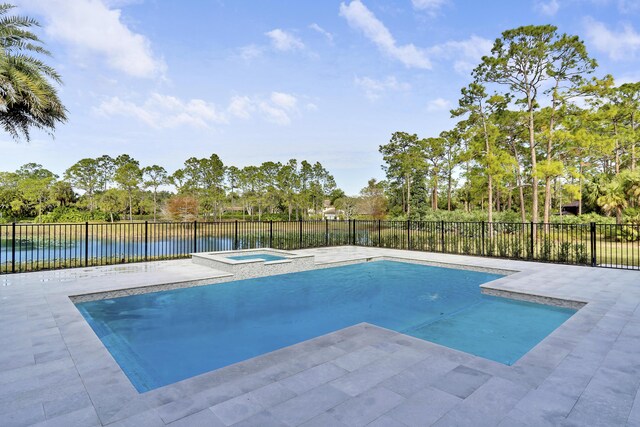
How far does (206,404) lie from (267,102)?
13003 millimetres

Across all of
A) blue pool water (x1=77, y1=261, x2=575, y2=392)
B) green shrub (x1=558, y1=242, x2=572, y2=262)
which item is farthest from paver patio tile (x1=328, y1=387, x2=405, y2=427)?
green shrub (x1=558, y1=242, x2=572, y2=262)

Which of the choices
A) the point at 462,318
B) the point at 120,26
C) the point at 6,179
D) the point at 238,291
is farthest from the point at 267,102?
the point at 6,179

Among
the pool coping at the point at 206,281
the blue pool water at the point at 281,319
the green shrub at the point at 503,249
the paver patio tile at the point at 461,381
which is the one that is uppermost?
the green shrub at the point at 503,249

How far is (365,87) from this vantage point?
13.2 metres

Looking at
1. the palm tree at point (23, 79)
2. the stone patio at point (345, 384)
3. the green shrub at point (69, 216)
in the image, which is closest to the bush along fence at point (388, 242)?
the palm tree at point (23, 79)

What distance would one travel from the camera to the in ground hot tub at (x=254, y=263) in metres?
7.39

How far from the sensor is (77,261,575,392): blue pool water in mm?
3775

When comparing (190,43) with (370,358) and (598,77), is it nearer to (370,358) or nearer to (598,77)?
(370,358)

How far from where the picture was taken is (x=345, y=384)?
2480 millimetres

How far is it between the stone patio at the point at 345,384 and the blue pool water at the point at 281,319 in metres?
0.56

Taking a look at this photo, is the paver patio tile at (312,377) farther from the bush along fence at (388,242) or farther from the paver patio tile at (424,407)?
the bush along fence at (388,242)

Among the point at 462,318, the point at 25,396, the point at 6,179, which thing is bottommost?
the point at 462,318

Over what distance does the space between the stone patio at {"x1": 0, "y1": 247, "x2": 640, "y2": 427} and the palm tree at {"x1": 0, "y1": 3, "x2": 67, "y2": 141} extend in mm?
8228

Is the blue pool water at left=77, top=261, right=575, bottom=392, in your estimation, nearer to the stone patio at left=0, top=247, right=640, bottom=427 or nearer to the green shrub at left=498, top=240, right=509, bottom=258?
the stone patio at left=0, top=247, right=640, bottom=427
